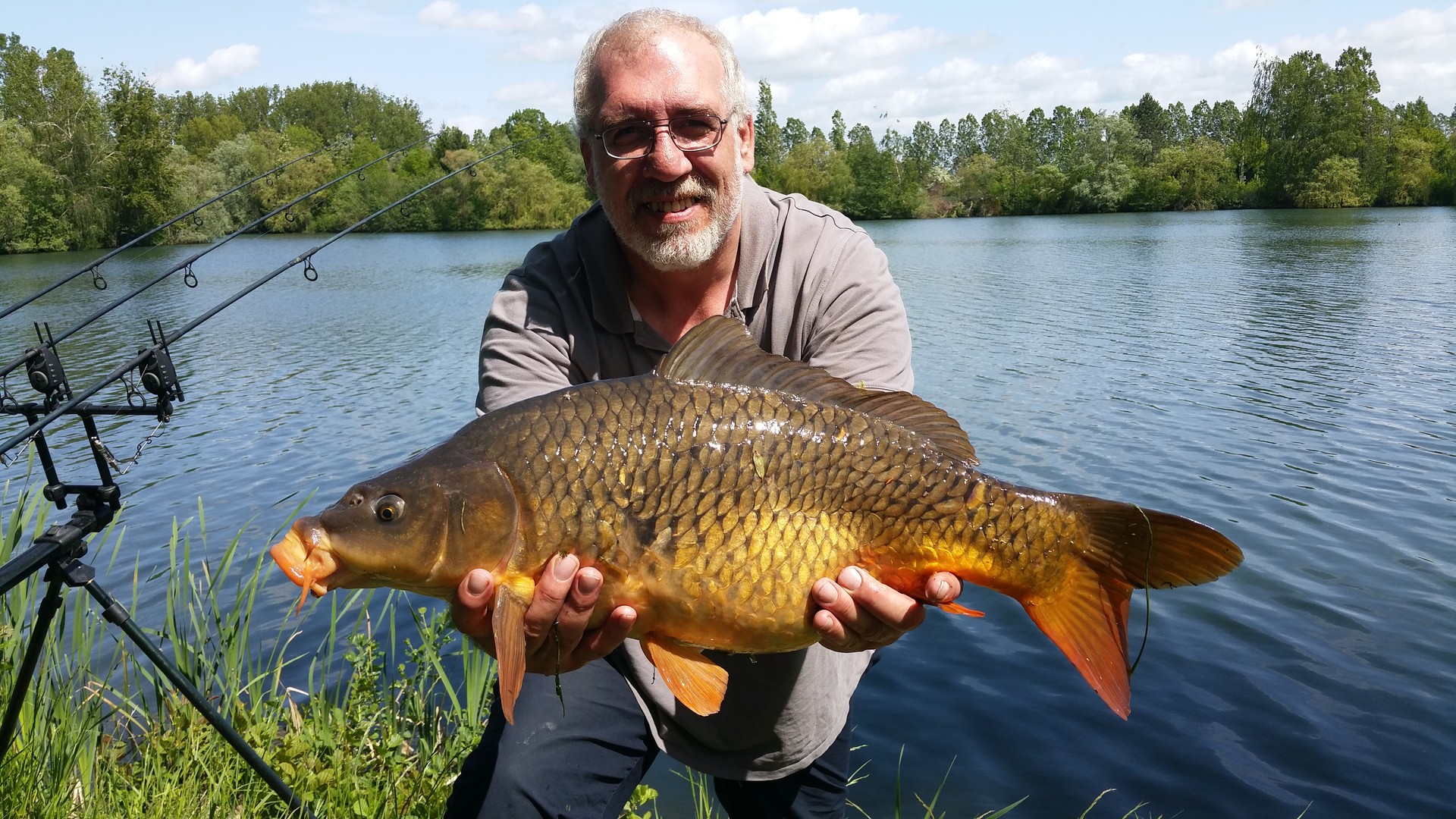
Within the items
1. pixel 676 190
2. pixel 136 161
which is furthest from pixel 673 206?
pixel 136 161

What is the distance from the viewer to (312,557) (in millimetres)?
1524

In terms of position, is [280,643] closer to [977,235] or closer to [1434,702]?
[1434,702]

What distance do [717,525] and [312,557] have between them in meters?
0.62

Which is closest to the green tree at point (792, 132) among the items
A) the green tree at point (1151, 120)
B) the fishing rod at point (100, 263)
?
the green tree at point (1151, 120)

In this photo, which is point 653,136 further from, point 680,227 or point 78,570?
point 78,570

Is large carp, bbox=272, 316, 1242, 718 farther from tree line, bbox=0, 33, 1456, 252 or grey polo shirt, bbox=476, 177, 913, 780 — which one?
tree line, bbox=0, 33, 1456, 252

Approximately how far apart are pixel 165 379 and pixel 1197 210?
55.2 metres

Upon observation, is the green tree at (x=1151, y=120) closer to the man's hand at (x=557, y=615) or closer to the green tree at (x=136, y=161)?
the green tree at (x=136, y=161)

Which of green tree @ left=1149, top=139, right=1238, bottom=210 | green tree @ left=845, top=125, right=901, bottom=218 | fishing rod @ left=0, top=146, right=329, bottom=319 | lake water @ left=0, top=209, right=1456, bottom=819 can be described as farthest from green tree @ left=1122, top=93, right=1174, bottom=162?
fishing rod @ left=0, top=146, right=329, bottom=319

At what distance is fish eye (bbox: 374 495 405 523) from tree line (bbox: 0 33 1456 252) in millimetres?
28608

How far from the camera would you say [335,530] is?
1539mm

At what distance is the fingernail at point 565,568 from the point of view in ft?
5.10

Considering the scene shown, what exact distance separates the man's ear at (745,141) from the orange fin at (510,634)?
3.95 feet

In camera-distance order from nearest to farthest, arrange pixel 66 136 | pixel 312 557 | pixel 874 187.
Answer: pixel 312 557 → pixel 66 136 → pixel 874 187
